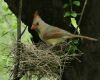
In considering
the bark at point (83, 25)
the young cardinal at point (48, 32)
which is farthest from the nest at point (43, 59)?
the bark at point (83, 25)

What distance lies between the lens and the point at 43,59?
4219 mm

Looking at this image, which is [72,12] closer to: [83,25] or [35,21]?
[83,25]

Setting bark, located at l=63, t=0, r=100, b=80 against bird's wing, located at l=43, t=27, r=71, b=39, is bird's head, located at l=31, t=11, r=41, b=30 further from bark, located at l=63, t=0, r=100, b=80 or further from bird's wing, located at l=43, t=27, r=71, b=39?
bark, located at l=63, t=0, r=100, b=80

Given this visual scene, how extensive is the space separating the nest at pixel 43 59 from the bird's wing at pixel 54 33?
108 mm

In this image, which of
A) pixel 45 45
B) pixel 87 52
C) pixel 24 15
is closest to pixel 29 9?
pixel 24 15

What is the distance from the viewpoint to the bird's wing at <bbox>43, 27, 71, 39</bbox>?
4.36 m

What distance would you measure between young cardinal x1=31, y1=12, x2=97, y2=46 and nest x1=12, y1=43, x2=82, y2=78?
→ 0.08 meters

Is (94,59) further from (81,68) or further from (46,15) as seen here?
(46,15)

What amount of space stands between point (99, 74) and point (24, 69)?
0.70 m

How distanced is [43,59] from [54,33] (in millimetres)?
322

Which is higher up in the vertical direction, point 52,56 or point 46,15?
point 46,15

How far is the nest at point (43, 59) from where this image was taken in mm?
4227

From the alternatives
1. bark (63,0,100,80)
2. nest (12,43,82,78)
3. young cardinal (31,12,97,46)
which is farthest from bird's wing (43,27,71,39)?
bark (63,0,100,80)

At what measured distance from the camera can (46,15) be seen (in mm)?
4668
